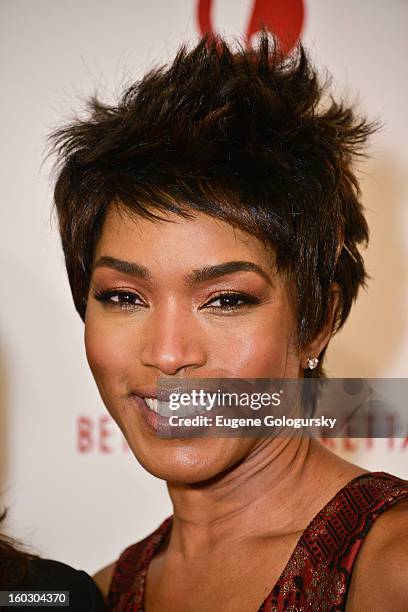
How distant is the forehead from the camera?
91cm

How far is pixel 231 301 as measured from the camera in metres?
0.94

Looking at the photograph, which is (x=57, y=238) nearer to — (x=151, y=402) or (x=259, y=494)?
(x=151, y=402)

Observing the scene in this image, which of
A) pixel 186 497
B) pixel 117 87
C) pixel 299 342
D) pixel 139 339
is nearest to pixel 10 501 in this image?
pixel 186 497

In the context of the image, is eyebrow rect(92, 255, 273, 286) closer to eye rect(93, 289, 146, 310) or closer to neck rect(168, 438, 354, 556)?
eye rect(93, 289, 146, 310)

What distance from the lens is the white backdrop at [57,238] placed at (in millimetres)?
1188

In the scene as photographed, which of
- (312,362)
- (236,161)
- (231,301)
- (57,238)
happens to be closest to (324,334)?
(312,362)

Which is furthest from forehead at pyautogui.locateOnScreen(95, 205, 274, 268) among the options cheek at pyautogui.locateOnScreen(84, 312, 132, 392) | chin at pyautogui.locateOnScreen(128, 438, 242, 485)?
chin at pyautogui.locateOnScreen(128, 438, 242, 485)

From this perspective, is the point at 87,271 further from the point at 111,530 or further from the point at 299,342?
the point at 111,530

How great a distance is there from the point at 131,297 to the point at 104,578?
48 cm

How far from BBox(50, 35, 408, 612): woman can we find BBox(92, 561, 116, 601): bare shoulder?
0.16 meters

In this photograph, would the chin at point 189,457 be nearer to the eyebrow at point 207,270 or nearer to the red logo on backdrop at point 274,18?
the eyebrow at point 207,270

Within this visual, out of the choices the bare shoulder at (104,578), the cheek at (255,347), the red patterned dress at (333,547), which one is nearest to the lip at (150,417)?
the cheek at (255,347)

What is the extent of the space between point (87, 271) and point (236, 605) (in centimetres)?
45

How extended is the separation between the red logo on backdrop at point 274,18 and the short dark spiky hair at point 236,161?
18cm
